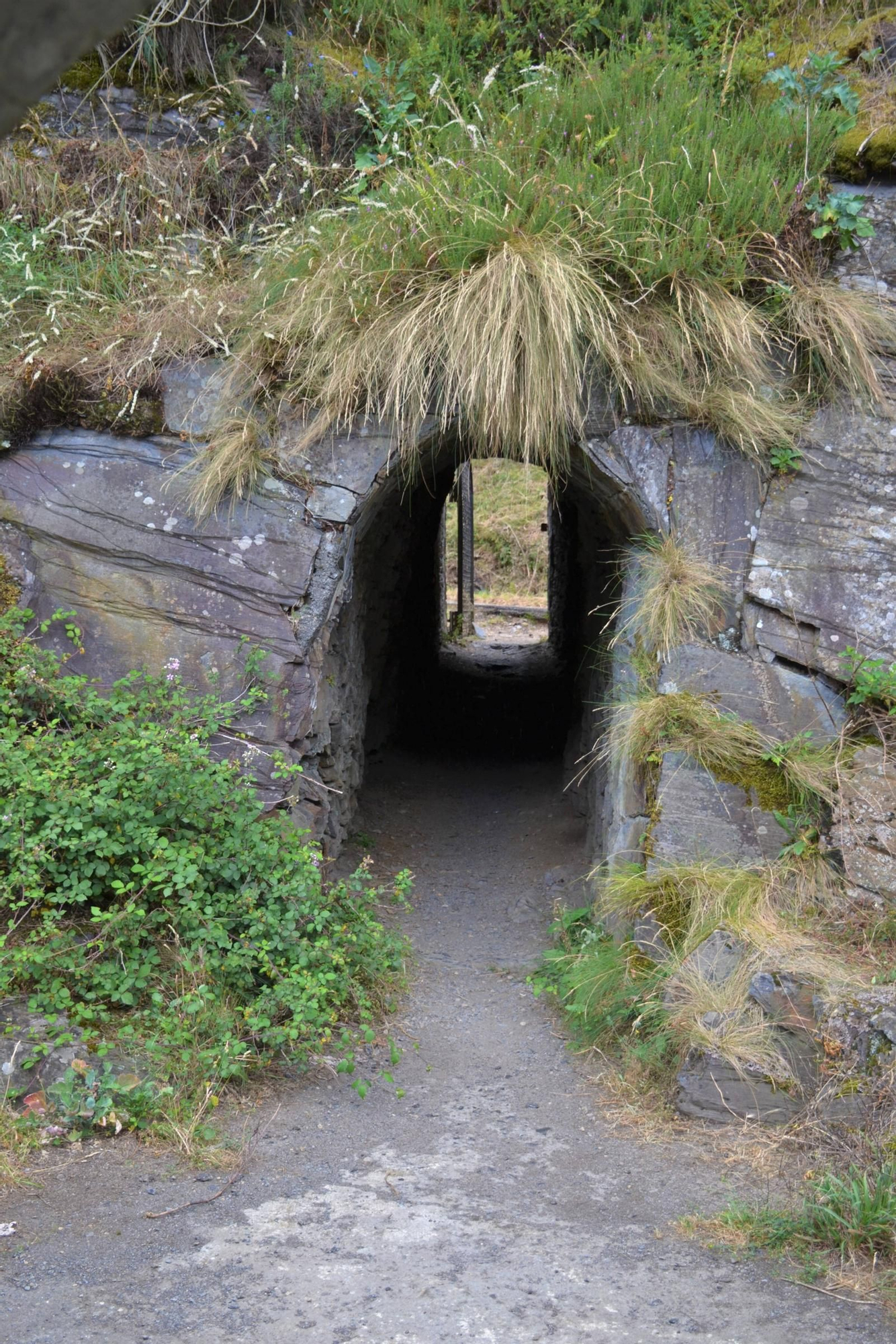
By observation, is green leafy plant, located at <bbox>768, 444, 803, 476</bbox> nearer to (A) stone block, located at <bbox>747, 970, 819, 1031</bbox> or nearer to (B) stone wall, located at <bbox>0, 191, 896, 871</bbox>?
(B) stone wall, located at <bbox>0, 191, 896, 871</bbox>

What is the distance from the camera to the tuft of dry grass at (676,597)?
15.4ft

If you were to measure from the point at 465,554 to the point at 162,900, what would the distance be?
12529 mm

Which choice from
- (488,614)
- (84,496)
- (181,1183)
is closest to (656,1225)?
(181,1183)

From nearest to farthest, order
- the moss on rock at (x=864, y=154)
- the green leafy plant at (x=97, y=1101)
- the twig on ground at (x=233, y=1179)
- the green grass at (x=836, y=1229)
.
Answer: the green grass at (x=836, y=1229) < the twig on ground at (x=233, y=1179) < the green leafy plant at (x=97, y=1101) < the moss on rock at (x=864, y=154)

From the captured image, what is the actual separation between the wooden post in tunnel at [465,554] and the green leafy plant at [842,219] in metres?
10.3

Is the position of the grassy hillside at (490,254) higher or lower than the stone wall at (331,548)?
higher

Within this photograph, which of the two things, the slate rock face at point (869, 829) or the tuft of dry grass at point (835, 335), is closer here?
the slate rock face at point (869, 829)

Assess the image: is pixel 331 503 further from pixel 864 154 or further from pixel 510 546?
pixel 510 546

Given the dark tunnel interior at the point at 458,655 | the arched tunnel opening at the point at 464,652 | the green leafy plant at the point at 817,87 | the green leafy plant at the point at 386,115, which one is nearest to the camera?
the green leafy plant at the point at 817,87

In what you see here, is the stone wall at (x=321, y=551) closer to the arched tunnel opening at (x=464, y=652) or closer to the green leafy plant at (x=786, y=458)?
the green leafy plant at (x=786, y=458)

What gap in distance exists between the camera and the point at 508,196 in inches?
191

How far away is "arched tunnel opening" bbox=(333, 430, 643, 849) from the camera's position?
605 centimetres

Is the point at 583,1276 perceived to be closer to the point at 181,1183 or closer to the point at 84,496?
the point at 181,1183

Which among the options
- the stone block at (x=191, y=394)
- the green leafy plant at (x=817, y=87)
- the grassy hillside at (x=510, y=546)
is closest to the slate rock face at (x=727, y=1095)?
the stone block at (x=191, y=394)
